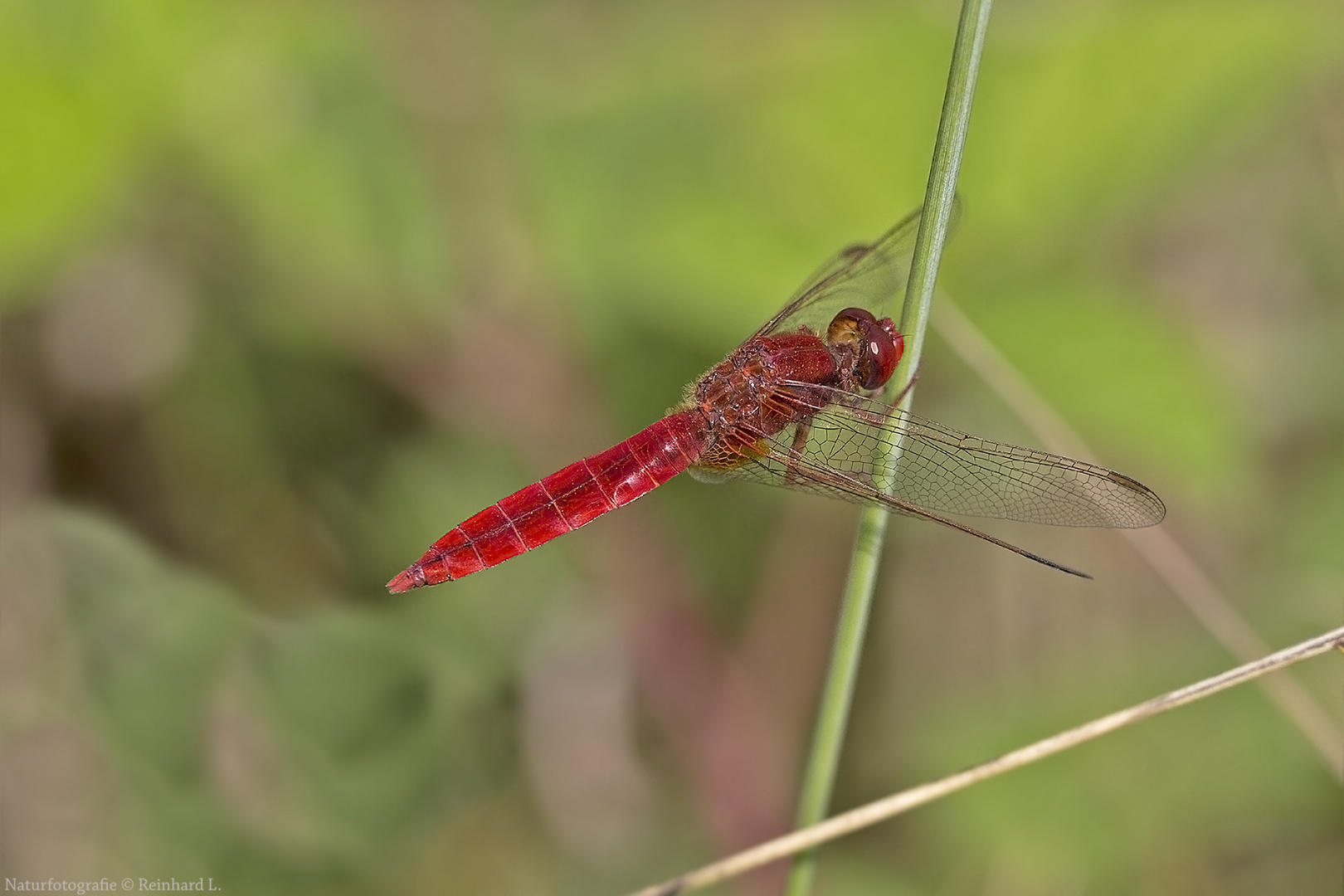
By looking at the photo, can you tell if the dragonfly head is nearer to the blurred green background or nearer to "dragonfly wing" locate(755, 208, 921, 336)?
"dragonfly wing" locate(755, 208, 921, 336)

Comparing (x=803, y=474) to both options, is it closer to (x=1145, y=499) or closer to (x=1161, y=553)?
(x=1145, y=499)

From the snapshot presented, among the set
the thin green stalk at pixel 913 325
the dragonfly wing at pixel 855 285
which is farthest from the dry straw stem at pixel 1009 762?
the dragonfly wing at pixel 855 285

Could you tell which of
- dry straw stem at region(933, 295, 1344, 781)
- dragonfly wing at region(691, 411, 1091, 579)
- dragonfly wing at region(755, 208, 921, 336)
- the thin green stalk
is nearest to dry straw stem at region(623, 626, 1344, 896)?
the thin green stalk

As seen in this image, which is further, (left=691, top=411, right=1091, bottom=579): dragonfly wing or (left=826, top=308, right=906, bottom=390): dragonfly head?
(left=826, top=308, right=906, bottom=390): dragonfly head

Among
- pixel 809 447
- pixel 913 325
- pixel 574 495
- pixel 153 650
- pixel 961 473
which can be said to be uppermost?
pixel 153 650

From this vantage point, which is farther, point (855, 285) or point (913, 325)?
point (855, 285)

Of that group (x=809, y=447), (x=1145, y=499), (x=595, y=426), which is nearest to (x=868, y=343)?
(x=809, y=447)

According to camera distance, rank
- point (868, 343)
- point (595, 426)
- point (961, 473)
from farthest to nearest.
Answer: point (595, 426) → point (868, 343) → point (961, 473)

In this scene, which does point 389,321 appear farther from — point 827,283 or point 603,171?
point 827,283
